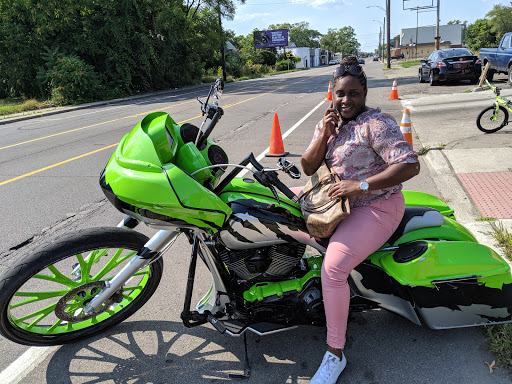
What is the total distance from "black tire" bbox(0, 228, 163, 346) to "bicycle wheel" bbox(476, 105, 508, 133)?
26.0 feet

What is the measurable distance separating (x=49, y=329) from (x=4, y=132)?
42.3 ft

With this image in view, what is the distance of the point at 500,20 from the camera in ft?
224

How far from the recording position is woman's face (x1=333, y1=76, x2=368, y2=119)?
7.84 ft

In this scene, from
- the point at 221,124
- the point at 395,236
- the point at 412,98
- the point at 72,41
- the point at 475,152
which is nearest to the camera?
the point at 395,236

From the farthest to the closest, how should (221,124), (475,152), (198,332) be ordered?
(221,124), (475,152), (198,332)

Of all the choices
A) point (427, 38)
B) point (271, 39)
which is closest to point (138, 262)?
point (271, 39)

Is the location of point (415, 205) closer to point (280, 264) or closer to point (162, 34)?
point (280, 264)

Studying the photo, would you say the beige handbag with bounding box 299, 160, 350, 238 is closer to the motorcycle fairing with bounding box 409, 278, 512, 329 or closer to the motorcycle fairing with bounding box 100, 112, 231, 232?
the motorcycle fairing with bounding box 100, 112, 231, 232

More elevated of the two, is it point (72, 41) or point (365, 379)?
point (72, 41)

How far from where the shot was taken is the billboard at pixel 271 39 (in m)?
70.4

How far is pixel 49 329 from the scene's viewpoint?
2.70 metres

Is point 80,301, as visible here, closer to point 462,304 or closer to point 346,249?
point 346,249

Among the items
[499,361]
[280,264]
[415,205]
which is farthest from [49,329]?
[499,361]

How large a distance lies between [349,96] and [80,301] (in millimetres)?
2156
